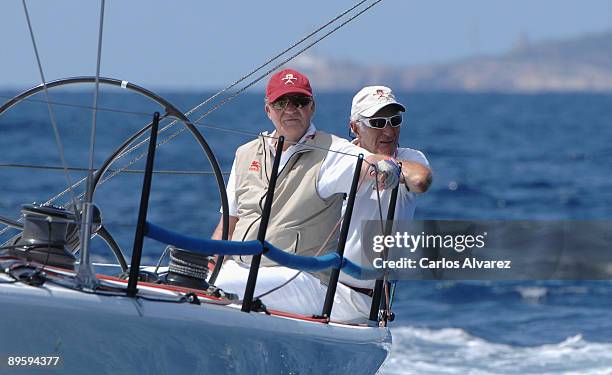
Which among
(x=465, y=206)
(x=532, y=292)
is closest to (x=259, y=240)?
(x=532, y=292)

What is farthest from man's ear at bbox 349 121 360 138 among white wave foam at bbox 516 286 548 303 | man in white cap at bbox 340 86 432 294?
white wave foam at bbox 516 286 548 303

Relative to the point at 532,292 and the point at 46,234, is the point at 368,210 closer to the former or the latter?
the point at 46,234

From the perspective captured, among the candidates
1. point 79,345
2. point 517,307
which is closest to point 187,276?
point 79,345

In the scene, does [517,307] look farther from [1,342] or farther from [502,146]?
[502,146]

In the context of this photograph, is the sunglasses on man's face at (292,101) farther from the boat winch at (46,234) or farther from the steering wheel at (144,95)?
the boat winch at (46,234)

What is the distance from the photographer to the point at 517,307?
11.6m

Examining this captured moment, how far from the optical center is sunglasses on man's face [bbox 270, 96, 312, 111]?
489cm

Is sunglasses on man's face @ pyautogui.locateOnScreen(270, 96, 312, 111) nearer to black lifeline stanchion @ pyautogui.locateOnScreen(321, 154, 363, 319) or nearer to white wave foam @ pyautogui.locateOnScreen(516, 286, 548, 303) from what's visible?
black lifeline stanchion @ pyautogui.locateOnScreen(321, 154, 363, 319)

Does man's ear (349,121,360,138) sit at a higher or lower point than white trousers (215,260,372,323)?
higher

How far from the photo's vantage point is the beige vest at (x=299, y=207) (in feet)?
15.8

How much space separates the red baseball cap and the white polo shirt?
18.1 inches

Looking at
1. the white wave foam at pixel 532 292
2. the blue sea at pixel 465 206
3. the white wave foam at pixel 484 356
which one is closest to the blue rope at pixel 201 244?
the blue sea at pixel 465 206

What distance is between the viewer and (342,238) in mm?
4648

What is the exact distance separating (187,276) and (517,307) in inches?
293
